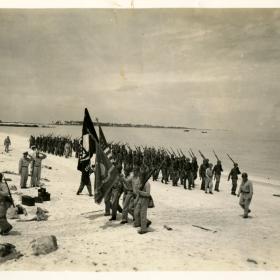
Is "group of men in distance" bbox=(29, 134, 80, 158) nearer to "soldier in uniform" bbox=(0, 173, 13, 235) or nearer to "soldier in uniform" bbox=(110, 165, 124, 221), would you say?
"soldier in uniform" bbox=(110, 165, 124, 221)

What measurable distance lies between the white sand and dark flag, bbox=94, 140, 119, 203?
667 millimetres

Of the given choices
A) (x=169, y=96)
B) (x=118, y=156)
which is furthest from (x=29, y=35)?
(x=118, y=156)

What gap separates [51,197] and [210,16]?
261 inches

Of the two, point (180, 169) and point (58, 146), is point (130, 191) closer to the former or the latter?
point (180, 169)

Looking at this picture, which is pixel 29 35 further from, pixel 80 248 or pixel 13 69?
pixel 80 248

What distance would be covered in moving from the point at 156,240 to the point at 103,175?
2.08 metres

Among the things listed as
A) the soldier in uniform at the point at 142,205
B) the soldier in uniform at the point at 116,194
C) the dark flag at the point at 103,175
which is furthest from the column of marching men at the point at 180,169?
the soldier in uniform at the point at 142,205

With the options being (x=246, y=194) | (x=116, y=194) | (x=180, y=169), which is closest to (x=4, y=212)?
(x=116, y=194)

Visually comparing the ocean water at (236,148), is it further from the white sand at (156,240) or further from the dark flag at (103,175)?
the dark flag at (103,175)

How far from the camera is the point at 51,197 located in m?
11.5

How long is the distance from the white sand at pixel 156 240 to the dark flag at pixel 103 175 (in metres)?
0.67

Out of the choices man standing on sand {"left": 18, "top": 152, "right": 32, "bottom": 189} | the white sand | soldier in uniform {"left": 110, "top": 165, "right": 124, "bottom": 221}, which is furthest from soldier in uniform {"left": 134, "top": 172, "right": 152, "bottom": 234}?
man standing on sand {"left": 18, "top": 152, "right": 32, "bottom": 189}

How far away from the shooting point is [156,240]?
774 cm
